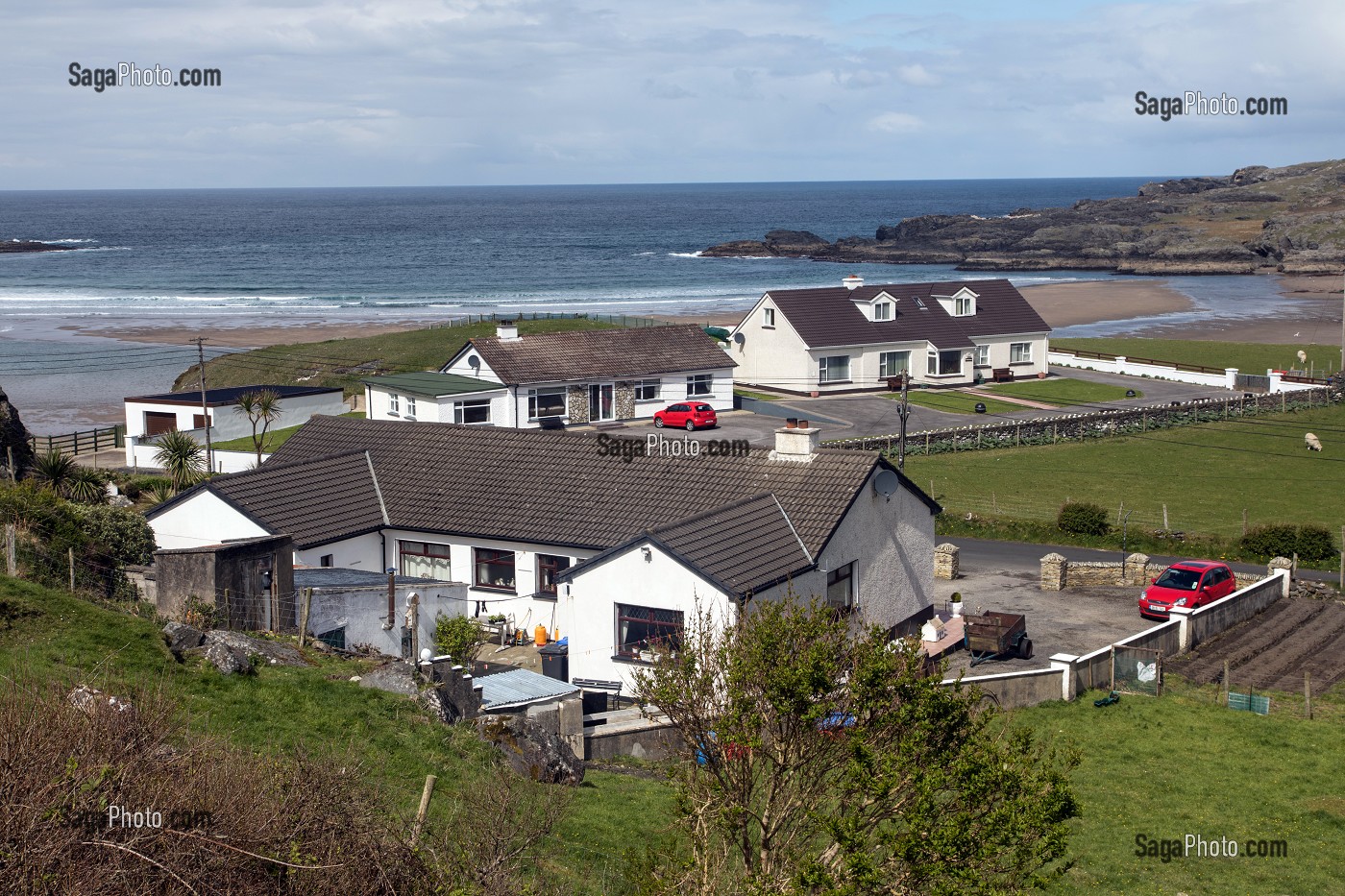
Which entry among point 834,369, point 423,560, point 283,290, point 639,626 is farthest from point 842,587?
point 283,290

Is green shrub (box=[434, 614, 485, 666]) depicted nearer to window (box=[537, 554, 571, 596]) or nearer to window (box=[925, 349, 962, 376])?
window (box=[537, 554, 571, 596])

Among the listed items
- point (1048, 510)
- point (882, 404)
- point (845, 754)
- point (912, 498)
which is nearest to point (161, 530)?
point (912, 498)

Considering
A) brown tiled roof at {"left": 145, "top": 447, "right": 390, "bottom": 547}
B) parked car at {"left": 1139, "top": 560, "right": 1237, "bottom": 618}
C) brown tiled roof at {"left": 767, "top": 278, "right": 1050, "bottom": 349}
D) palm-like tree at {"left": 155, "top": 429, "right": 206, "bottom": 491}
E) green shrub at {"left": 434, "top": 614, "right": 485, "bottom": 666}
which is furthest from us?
brown tiled roof at {"left": 767, "top": 278, "right": 1050, "bottom": 349}

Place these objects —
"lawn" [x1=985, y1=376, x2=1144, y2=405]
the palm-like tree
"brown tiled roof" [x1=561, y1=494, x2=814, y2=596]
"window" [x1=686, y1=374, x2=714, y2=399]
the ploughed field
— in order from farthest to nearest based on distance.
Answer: "lawn" [x1=985, y1=376, x2=1144, y2=405], "window" [x1=686, y1=374, x2=714, y2=399], the palm-like tree, the ploughed field, "brown tiled roof" [x1=561, y1=494, x2=814, y2=596]

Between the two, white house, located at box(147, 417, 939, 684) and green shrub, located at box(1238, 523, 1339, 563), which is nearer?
white house, located at box(147, 417, 939, 684)

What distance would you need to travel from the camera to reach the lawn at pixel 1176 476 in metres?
44.9

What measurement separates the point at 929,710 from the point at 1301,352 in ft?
249

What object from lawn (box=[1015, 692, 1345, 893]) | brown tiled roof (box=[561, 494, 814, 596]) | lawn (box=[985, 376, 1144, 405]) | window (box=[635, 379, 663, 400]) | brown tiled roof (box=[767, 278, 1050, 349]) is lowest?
lawn (box=[1015, 692, 1345, 893])

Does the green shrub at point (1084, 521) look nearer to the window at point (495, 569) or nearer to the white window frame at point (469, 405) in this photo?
the window at point (495, 569)

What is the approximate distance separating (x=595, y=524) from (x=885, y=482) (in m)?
6.80

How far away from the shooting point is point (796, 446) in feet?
104

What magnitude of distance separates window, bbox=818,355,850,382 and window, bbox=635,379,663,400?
10.5 metres

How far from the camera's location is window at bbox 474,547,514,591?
32.0 metres
